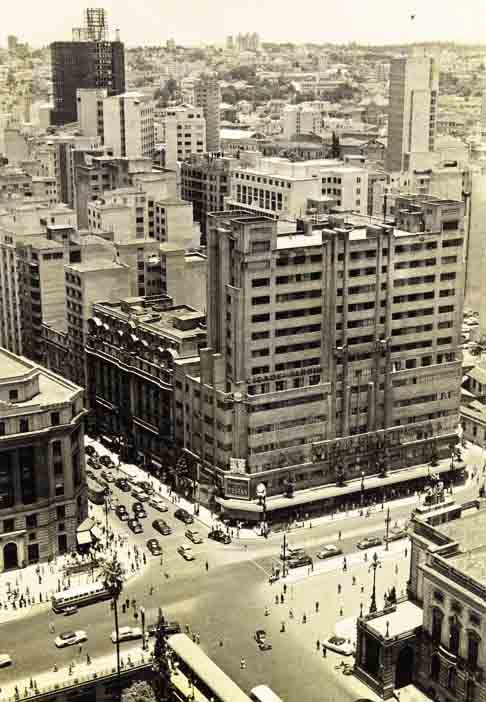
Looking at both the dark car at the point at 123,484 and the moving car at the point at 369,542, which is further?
the dark car at the point at 123,484

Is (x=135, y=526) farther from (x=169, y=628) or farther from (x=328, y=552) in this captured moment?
(x=169, y=628)

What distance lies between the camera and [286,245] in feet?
463

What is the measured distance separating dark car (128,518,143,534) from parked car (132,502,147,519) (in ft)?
5.47

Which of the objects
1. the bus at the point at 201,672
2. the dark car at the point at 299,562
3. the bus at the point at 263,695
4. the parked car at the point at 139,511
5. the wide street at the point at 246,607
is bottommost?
the wide street at the point at 246,607

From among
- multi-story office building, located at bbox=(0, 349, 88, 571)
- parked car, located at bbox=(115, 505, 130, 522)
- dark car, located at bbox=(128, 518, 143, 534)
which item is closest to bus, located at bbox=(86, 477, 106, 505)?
parked car, located at bbox=(115, 505, 130, 522)

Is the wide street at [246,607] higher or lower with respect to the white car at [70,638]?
lower

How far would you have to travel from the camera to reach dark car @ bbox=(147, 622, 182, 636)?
11031 centimetres

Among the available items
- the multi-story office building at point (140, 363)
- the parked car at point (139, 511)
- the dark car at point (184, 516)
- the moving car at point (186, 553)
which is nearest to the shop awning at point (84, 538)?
the parked car at point (139, 511)

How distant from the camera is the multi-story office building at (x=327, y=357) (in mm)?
137625

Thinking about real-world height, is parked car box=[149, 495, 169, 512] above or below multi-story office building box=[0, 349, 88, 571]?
below

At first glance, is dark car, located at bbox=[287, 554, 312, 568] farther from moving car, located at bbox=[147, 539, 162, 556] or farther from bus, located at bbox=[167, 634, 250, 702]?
bus, located at bbox=[167, 634, 250, 702]

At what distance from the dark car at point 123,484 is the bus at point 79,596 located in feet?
97.3

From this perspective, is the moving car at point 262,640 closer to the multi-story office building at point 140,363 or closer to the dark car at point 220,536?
the dark car at point 220,536

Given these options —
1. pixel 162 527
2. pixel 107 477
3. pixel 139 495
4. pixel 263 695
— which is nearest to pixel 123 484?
pixel 107 477
